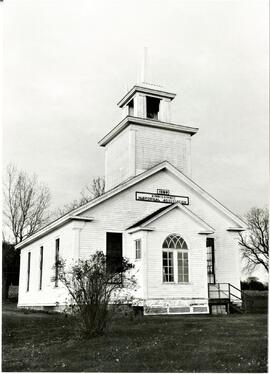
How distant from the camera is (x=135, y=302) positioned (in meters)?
18.0

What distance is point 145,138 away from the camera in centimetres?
2289

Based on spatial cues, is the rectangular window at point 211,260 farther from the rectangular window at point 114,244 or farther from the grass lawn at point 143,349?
the grass lawn at point 143,349

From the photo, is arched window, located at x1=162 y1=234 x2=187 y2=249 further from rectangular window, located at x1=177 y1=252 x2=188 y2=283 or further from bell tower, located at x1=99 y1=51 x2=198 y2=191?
bell tower, located at x1=99 y1=51 x2=198 y2=191

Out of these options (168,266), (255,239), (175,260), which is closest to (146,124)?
(175,260)

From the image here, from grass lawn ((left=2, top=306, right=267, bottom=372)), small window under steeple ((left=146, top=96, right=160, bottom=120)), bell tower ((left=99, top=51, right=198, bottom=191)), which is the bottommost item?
grass lawn ((left=2, top=306, right=267, bottom=372))

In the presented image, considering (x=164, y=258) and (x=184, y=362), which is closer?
(x=184, y=362)

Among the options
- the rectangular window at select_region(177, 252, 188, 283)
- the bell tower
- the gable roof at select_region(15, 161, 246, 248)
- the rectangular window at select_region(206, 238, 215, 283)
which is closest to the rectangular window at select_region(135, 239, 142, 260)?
the rectangular window at select_region(177, 252, 188, 283)

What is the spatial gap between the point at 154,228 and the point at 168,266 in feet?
5.50

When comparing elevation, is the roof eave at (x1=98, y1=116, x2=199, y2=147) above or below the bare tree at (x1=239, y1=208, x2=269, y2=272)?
above

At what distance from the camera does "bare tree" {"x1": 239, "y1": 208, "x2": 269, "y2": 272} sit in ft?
77.1

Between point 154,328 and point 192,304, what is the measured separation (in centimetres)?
640

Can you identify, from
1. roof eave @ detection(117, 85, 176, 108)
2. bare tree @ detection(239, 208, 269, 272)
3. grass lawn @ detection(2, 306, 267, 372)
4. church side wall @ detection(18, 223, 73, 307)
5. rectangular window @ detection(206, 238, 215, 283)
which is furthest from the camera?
roof eave @ detection(117, 85, 176, 108)

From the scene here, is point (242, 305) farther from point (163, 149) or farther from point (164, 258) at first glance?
point (163, 149)

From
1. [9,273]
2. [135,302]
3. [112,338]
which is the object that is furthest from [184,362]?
[9,273]
